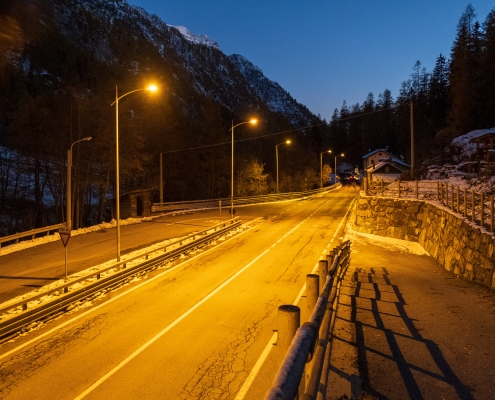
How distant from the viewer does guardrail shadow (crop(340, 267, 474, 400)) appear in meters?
6.07

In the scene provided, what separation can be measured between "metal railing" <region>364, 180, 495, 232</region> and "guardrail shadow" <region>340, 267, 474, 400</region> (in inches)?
241

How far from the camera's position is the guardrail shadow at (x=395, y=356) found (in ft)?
19.9

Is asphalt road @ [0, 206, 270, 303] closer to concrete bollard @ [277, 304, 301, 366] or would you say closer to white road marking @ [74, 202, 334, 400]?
white road marking @ [74, 202, 334, 400]

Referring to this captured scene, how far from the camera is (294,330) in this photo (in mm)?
2959

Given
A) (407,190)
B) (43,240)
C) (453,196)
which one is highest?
(407,190)

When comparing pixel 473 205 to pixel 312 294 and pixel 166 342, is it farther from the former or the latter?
pixel 312 294

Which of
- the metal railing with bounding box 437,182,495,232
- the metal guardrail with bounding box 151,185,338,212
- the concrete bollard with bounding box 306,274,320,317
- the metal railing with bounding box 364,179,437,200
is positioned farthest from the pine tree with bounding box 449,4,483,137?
the concrete bollard with bounding box 306,274,320,317

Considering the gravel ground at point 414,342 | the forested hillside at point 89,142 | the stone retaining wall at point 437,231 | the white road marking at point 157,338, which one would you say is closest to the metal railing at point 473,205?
the stone retaining wall at point 437,231

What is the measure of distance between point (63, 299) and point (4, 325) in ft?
7.53

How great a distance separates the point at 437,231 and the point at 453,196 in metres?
2.33

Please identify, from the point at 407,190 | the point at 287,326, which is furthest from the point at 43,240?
the point at 287,326

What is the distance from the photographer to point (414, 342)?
8188mm

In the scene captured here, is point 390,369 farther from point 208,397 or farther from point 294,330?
point 294,330

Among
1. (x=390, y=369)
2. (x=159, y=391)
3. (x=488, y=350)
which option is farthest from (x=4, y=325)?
(x=488, y=350)
